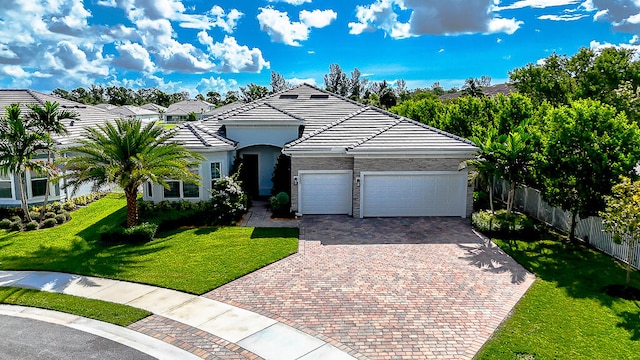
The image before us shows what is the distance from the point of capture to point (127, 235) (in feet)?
53.4

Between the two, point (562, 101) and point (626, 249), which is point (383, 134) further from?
point (562, 101)

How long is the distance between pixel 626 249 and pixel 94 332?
15.5m

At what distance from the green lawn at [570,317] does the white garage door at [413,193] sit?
527cm

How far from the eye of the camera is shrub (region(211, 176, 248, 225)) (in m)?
19.0

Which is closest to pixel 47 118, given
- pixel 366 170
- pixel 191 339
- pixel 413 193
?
pixel 366 170

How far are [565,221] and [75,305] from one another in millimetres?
17425

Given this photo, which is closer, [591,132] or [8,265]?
[8,265]

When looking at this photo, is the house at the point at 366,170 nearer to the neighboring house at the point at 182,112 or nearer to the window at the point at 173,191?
the window at the point at 173,191

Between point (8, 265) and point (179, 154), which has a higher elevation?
point (179, 154)

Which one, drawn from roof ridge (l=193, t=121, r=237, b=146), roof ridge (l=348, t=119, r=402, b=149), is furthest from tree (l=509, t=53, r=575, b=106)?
roof ridge (l=193, t=121, r=237, b=146)

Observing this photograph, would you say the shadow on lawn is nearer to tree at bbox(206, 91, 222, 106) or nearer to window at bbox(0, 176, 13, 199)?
window at bbox(0, 176, 13, 199)

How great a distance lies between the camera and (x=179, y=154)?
1759 centimetres

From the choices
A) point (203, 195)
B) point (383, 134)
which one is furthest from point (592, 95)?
point (203, 195)

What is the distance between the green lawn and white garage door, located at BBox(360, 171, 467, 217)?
5268 mm
